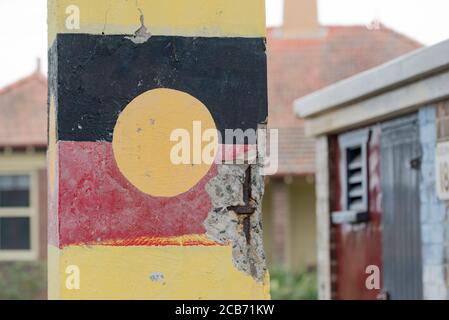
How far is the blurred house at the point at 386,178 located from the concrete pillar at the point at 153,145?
329cm

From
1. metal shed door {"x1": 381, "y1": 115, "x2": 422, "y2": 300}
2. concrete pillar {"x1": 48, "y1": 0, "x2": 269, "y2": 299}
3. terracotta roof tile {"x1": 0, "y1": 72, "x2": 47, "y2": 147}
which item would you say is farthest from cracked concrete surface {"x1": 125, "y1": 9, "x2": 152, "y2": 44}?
terracotta roof tile {"x1": 0, "y1": 72, "x2": 47, "y2": 147}

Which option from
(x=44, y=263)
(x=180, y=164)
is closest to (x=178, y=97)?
(x=180, y=164)

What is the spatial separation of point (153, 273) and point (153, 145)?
668mm

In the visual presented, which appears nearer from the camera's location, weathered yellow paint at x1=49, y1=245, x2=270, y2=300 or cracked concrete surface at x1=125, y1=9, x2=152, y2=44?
weathered yellow paint at x1=49, y1=245, x2=270, y2=300

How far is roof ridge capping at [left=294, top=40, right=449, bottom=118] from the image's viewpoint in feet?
31.5

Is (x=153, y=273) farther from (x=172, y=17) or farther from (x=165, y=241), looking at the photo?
(x=172, y=17)

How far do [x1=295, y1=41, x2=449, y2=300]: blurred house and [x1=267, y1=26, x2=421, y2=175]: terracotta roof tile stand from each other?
9.77 meters

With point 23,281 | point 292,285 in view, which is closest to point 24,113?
point 23,281

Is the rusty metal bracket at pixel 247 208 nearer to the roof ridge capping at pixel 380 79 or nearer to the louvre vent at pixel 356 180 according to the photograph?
the roof ridge capping at pixel 380 79

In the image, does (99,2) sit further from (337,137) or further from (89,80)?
(337,137)

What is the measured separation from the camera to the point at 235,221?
21.5 ft

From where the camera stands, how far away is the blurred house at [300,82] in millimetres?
22719

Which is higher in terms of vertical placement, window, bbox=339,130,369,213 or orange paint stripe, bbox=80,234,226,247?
window, bbox=339,130,369,213

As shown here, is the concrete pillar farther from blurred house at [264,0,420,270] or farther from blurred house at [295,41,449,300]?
blurred house at [264,0,420,270]
